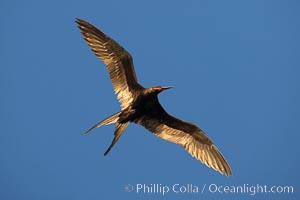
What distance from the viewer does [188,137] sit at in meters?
13.9

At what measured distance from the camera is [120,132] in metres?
13.0

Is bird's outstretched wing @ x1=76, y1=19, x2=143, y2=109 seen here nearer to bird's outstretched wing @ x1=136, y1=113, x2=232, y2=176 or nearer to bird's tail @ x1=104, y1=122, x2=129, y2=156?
bird's tail @ x1=104, y1=122, x2=129, y2=156

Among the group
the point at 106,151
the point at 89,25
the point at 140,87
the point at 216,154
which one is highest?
the point at 89,25

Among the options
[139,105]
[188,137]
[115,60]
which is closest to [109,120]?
[139,105]

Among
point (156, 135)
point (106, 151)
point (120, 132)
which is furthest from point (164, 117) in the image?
point (106, 151)

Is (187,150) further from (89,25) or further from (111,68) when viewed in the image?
(89,25)

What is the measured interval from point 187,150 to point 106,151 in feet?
8.49

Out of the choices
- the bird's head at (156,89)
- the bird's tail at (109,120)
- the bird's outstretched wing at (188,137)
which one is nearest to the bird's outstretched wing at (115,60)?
the bird's head at (156,89)

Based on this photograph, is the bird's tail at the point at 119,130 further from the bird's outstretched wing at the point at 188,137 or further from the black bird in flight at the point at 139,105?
the bird's outstretched wing at the point at 188,137

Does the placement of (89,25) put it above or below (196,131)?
above

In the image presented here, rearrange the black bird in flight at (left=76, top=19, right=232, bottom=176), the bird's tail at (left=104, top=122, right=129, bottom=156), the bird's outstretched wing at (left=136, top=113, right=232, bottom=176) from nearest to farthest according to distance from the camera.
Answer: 1. the bird's tail at (left=104, top=122, right=129, bottom=156)
2. the black bird in flight at (left=76, top=19, right=232, bottom=176)
3. the bird's outstretched wing at (left=136, top=113, right=232, bottom=176)

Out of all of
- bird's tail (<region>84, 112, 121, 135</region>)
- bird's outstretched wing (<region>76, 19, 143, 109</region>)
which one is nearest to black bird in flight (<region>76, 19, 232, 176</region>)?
bird's outstretched wing (<region>76, 19, 143, 109</region>)

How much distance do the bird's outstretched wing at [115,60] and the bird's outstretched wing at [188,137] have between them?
2.85 ft

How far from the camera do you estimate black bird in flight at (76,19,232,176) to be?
13.4 meters
